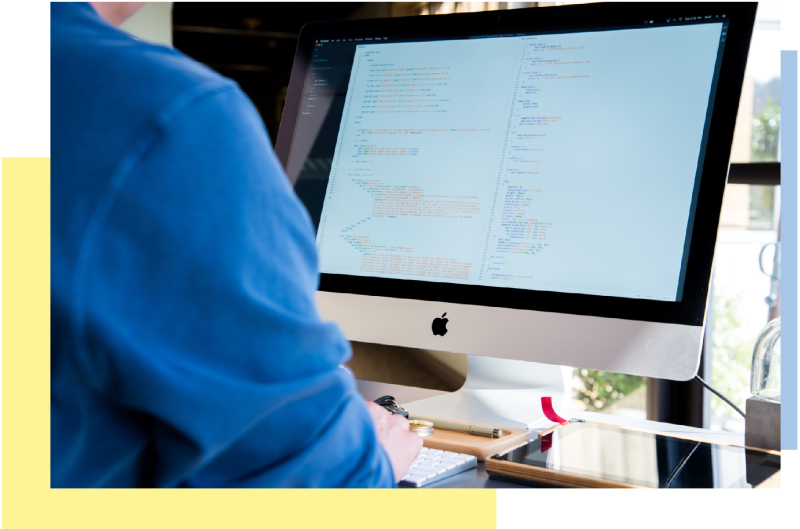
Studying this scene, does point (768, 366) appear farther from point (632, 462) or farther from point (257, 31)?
point (257, 31)

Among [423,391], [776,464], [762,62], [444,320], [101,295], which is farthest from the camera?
[762,62]

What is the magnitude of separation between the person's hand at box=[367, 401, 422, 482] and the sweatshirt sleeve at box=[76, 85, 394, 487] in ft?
0.50

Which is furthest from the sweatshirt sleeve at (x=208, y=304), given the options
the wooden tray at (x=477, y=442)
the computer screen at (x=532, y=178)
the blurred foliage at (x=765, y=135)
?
the blurred foliage at (x=765, y=135)

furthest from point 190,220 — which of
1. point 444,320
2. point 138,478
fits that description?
point 444,320

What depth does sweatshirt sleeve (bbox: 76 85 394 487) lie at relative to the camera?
0.34 meters

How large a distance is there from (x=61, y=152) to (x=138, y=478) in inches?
7.6

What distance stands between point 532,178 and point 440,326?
20 cm

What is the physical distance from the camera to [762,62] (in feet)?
8.81

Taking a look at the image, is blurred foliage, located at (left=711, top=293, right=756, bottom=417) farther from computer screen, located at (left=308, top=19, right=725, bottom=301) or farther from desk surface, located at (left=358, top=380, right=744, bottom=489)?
computer screen, located at (left=308, top=19, right=725, bottom=301)

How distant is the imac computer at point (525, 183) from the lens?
0.66 m

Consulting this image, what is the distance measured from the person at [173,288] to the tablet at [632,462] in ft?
0.72

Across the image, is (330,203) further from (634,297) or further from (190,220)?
(190,220)

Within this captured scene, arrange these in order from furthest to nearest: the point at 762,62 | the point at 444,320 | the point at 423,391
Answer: the point at 762,62
the point at 423,391
the point at 444,320

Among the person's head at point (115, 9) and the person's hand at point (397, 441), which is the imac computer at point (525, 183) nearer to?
the person's hand at point (397, 441)
